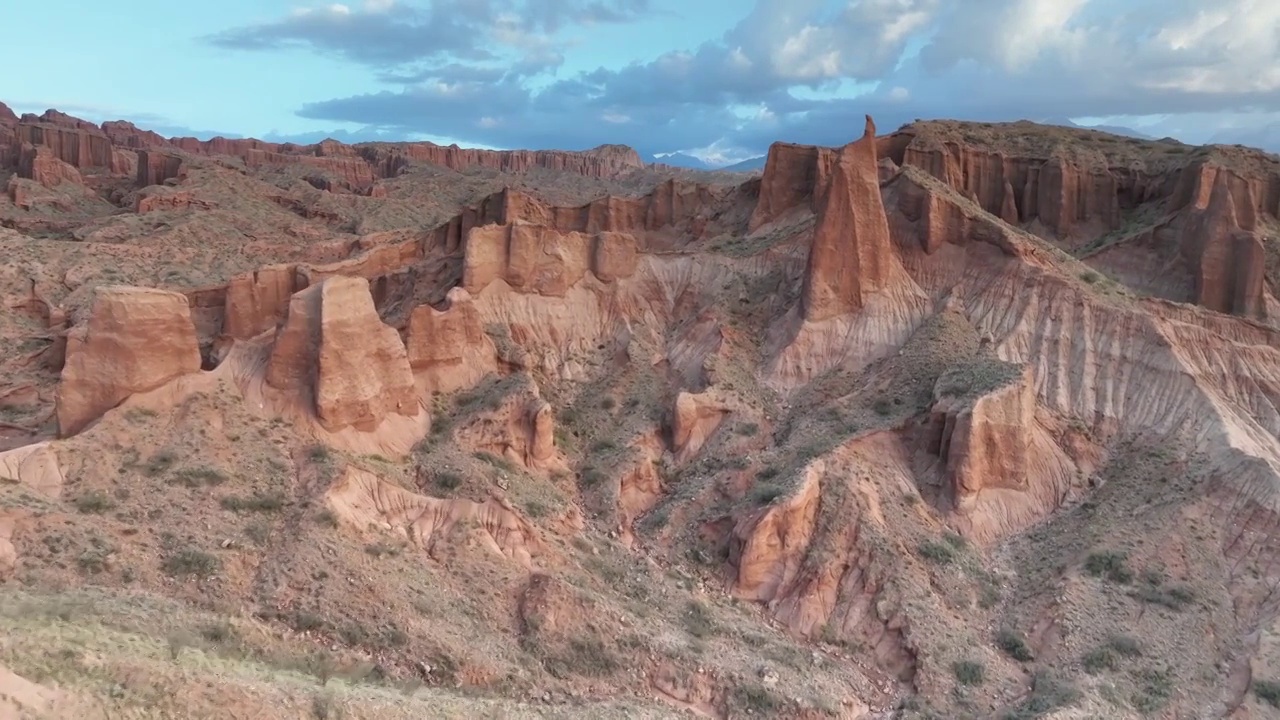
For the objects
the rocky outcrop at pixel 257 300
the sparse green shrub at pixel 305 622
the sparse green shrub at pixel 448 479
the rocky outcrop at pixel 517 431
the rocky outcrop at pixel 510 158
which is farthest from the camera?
the rocky outcrop at pixel 510 158

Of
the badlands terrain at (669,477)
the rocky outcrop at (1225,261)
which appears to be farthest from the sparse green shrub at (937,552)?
the rocky outcrop at (1225,261)

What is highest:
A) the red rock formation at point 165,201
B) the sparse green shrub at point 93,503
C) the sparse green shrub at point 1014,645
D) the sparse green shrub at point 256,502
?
the red rock formation at point 165,201

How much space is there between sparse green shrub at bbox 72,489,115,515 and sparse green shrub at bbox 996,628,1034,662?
20611 mm

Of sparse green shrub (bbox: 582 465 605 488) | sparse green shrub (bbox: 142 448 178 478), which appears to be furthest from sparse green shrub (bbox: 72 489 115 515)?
sparse green shrub (bbox: 582 465 605 488)

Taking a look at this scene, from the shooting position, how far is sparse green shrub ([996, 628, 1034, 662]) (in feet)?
67.6

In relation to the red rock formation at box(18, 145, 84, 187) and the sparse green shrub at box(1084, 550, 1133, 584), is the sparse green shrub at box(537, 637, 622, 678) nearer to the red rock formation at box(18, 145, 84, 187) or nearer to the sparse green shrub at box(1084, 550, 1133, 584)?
the sparse green shrub at box(1084, 550, 1133, 584)

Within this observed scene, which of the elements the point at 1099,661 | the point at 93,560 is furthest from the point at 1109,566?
the point at 93,560

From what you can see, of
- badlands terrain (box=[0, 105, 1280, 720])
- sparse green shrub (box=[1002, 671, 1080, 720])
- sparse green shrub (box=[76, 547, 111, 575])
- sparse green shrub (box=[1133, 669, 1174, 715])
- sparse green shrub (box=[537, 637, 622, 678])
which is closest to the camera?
sparse green shrub (box=[76, 547, 111, 575])

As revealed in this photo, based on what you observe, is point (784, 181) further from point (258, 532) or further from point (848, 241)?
point (258, 532)

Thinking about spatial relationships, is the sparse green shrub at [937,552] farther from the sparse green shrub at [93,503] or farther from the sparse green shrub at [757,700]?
the sparse green shrub at [93,503]

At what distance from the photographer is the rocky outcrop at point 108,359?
20.3 meters

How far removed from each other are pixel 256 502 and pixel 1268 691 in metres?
22.9

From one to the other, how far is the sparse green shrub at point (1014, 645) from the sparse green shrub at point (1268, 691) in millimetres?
4551

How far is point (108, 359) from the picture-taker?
20.3 metres
